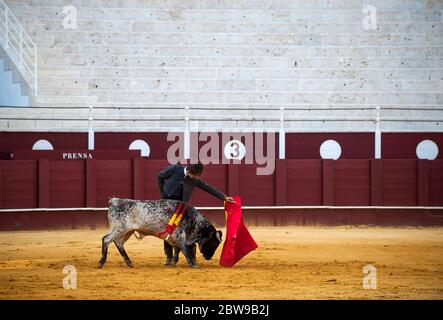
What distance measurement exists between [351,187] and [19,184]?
497 centimetres

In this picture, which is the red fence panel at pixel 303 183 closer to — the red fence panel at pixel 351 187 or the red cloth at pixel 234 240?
the red fence panel at pixel 351 187

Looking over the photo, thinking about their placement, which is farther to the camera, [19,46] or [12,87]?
[19,46]

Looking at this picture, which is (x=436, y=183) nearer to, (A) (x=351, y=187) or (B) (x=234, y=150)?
(A) (x=351, y=187)

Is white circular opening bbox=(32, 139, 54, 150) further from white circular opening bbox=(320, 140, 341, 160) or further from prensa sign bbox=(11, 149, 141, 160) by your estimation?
white circular opening bbox=(320, 140, 341, 160)

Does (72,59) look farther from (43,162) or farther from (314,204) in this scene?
(314,204)

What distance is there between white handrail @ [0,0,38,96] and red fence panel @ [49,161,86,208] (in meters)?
2.69

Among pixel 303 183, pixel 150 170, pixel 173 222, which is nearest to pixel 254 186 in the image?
pixel 303 183

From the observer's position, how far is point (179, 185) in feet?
Result: 30.3

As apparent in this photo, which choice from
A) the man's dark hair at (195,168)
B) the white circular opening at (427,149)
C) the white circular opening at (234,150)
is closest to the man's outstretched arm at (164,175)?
the man's dark hair at (195,168)

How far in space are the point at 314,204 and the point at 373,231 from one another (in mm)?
1299

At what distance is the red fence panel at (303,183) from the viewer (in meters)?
14.7

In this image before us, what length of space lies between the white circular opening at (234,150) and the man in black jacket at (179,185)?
20.6ft

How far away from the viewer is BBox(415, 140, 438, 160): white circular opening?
55.8 feet

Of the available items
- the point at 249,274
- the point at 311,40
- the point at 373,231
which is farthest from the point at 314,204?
the point at 249,274
